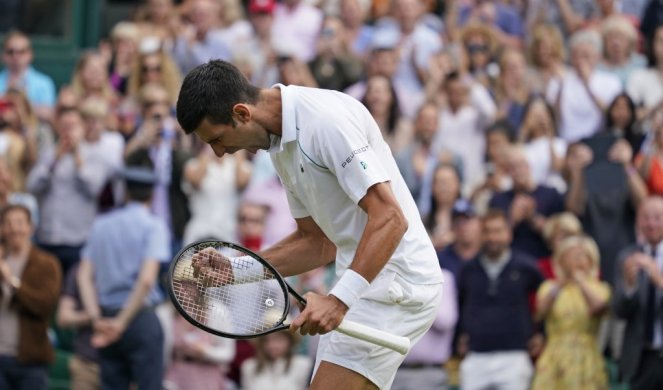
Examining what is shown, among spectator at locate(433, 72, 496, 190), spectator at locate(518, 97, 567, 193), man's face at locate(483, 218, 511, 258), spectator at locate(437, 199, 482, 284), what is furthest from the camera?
spectator at locate(433, 72, 496, 190)

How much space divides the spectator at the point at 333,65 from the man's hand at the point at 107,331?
3.30m

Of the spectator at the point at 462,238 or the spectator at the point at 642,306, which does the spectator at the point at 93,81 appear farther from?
the spectator at the point at 642,306

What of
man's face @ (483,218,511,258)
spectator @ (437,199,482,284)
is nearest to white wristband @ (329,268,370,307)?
man's face @ (483,218,511,258)

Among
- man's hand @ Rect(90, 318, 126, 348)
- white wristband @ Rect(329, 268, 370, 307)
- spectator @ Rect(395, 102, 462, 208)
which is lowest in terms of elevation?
man's hand @ Rect(90, 318, 126, 348)

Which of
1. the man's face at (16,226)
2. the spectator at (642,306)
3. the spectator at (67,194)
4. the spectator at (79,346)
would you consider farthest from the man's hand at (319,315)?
the spectator at (67,194)

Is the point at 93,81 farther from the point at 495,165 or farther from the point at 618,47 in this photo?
the point at 618,47

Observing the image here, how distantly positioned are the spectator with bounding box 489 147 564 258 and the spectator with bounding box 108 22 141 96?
3.87 meters

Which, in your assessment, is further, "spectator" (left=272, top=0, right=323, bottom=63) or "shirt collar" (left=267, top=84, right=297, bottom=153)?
"spectator" (left=272, top=0, right=323, bottom=63)

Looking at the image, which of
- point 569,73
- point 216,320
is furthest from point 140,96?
point 216,320

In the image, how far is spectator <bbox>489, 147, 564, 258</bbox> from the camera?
37.8 ft

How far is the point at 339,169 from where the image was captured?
596cm

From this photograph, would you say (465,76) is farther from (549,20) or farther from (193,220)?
(193,220)

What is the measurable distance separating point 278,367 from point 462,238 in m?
1.70

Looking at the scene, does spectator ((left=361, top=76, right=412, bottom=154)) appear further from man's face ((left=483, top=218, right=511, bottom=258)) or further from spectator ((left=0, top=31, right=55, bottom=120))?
spectator ((left=0, top=31, right=55, bottom=120))
